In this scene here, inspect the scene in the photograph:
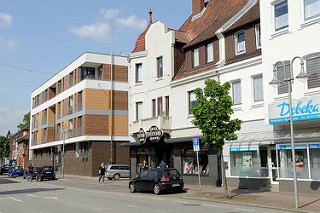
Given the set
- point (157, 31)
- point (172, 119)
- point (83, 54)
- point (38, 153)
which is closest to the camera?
point (172, 119)

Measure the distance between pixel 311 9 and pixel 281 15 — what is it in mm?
1786

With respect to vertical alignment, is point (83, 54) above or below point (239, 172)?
above

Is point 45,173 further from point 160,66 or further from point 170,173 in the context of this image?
point 170,173

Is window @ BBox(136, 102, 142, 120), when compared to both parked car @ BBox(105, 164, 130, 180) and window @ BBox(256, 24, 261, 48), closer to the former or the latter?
parked car @ BBox(105, 164, 130, 180)

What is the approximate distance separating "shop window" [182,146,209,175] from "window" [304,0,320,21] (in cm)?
1058

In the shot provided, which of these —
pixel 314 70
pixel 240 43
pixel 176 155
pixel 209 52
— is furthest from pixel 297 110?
pixel 176 155

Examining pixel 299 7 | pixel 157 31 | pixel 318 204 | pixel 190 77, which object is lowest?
pixel 318 204

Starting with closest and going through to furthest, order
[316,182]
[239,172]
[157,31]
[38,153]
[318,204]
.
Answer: [318,204]
[316,182]
[239,172]
[157,31]
[38,153]

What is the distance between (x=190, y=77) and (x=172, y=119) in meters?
3.76

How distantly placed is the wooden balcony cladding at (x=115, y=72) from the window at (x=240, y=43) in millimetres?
23991

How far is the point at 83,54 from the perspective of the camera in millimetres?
43875

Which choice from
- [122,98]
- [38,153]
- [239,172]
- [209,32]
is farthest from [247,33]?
[38,153]

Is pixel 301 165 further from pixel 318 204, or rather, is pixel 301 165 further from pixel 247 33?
pixel 247 33

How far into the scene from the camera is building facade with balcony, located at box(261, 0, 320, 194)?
16484 mm
